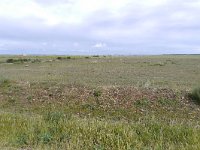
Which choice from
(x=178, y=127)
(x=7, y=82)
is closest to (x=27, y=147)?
(x=178, y=127)

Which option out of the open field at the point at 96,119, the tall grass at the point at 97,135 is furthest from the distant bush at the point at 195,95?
the tall grass at the point at 97,135

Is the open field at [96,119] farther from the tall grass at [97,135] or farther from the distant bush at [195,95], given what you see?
the distant bush at [195,95]

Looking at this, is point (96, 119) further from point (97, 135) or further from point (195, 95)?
point (195, 95)

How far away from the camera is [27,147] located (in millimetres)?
9539

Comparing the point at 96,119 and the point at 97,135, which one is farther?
the point at 96,119

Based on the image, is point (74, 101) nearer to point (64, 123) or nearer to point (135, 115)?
point (135, 115)

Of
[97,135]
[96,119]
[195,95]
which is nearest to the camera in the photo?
[97,135]

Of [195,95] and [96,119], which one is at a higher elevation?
[96,119]

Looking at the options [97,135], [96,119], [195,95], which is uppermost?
[97,135]

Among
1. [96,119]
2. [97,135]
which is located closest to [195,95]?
[96,119]

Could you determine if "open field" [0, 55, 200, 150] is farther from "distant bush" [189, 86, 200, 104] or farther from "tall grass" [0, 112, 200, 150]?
"distant bush" [189, 86, 200, 104]

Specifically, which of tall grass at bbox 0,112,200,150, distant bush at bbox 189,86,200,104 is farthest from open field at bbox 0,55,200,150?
distant bush at bbox 189,86,200,104

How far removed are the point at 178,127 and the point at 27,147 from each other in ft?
12.1

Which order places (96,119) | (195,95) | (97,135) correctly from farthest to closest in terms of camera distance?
(195,95)
(96,119)
(97,135)
